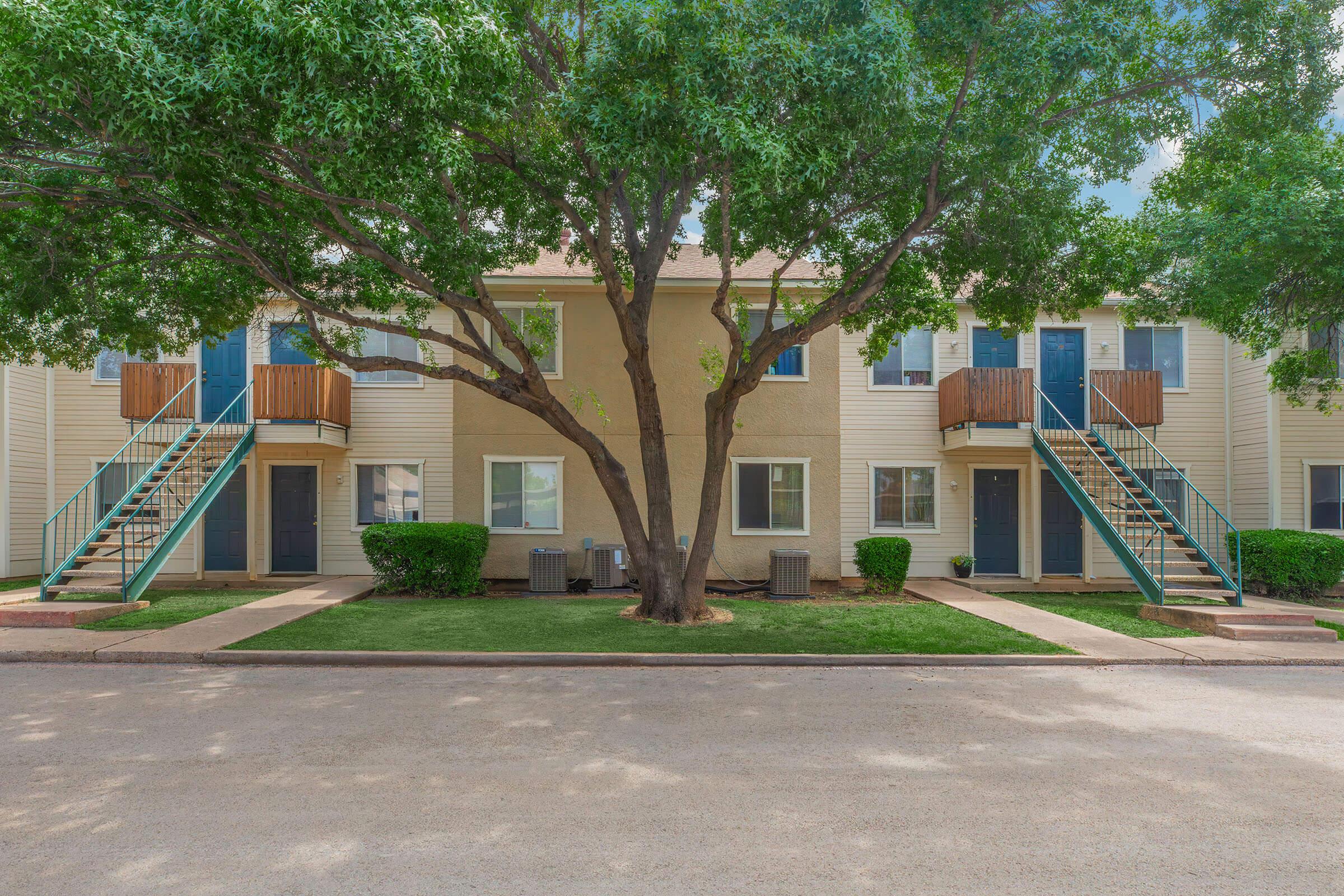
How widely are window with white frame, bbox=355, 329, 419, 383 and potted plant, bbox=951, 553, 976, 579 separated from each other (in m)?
11.1

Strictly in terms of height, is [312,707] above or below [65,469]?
below

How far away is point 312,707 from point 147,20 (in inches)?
228

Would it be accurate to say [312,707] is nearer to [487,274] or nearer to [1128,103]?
[487,274]

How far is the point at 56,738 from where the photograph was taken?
5.88 meters

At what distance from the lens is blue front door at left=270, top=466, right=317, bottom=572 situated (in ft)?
52.6

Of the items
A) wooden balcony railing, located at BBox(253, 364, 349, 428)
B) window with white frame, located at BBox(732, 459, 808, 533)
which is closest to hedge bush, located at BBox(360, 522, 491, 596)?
wooden balcony railing, located at BBox(253, 364, 349, 428)

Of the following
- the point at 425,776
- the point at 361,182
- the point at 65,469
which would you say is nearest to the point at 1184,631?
the point at 425,776

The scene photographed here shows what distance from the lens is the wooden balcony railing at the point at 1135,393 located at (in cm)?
1541

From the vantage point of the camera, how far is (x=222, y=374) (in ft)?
52.6

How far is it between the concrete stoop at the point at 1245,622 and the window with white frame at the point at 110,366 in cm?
1843

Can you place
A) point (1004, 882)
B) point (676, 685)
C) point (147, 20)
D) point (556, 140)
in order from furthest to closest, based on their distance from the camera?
point (556, 140) → point (676, 685) → point (147, 20) → point (1004, 882)

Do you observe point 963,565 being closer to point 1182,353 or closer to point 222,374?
point 1182,353

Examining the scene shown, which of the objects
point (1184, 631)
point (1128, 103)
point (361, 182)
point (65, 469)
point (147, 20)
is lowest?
point (1184, 631)

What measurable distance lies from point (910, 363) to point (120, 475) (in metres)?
15.6
